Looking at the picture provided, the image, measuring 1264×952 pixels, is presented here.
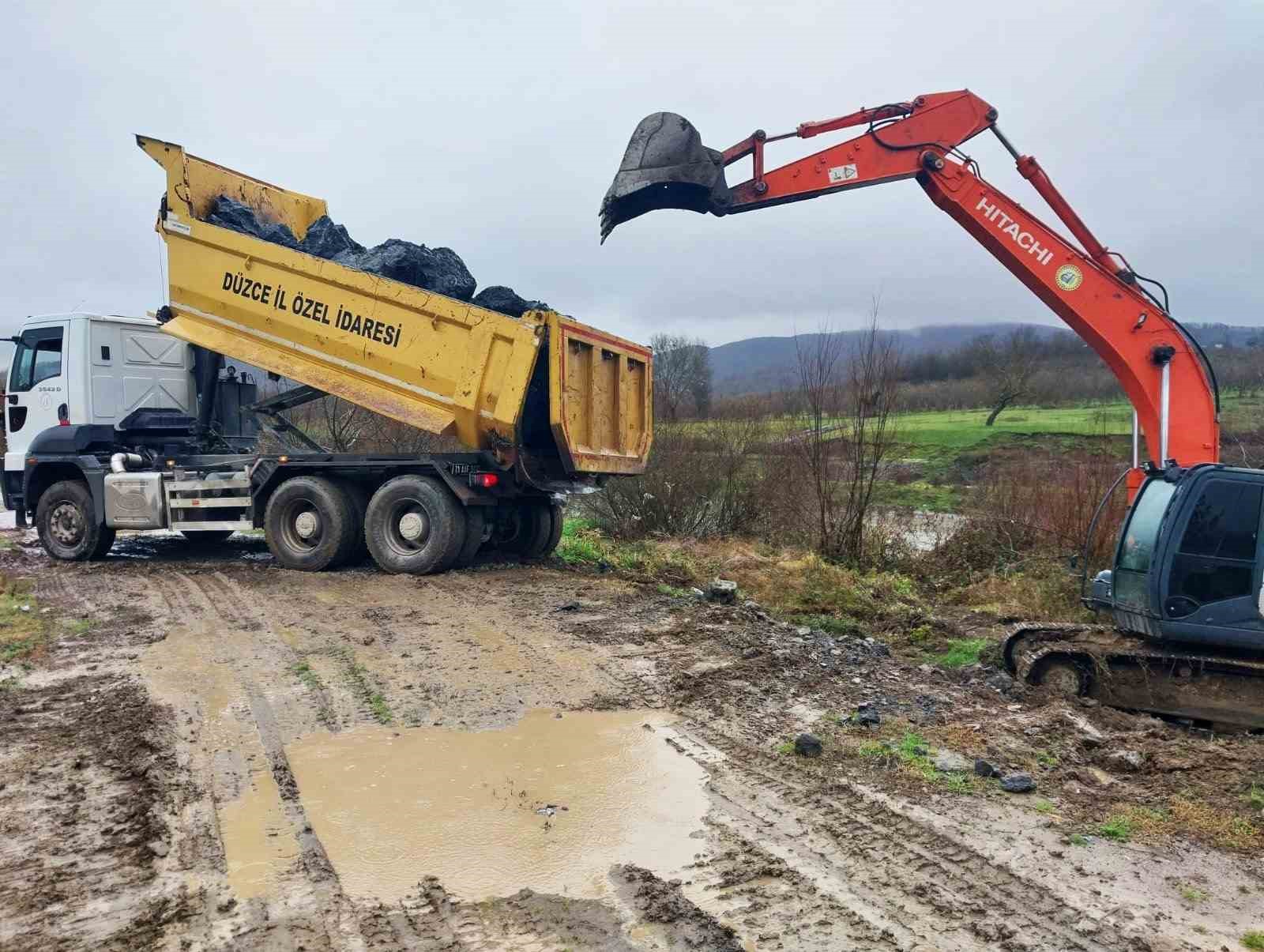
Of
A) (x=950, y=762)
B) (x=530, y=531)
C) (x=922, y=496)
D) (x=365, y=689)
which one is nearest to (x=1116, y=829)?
(x=950, y=762)

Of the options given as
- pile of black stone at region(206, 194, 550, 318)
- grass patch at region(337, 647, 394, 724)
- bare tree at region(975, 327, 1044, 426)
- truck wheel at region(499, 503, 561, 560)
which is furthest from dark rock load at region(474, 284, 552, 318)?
bare tree at region(975, 327, 1044, 426)

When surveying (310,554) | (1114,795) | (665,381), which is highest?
(665,381)

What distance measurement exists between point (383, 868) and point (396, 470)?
22.6 feet

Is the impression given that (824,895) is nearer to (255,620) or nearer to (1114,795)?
(1114,795)

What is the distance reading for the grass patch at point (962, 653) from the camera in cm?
772

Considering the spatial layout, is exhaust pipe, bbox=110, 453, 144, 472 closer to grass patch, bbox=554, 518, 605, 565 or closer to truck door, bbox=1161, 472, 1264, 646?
grass patch, bbox=554, 518, 605, 565

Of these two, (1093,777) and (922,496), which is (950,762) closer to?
(1093,777)

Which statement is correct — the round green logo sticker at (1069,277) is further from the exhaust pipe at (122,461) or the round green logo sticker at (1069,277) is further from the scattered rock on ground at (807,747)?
the exhaust pipe at (122,461)

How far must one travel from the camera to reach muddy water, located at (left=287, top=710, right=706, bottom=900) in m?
3.72

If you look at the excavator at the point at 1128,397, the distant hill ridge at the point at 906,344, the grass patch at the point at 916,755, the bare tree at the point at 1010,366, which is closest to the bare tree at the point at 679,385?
the distant hill ridge at the point at 906,344

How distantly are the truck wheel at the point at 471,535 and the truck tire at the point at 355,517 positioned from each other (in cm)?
112

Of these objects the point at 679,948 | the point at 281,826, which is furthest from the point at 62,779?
the point at 679,948

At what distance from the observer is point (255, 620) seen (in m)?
7.98

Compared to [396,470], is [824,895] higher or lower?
lower
